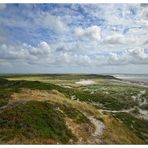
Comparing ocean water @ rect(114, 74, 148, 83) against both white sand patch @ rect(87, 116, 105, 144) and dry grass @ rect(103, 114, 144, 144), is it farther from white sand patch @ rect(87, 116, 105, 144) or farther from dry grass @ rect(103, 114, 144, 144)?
white sand patch @ rect(87, 116, 105, 144)

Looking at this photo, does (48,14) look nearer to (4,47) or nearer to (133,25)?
(4,47)

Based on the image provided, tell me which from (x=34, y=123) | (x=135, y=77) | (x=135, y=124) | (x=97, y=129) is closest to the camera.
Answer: (x=34, y=123)

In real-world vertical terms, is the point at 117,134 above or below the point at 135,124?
below

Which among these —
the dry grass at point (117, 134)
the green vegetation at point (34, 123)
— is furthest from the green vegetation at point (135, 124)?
the green vegetation at point (34, 123)

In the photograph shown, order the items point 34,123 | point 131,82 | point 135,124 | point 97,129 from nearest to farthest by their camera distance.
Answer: point 34,123 < point 97,129 < point 135,124 < point 131,82

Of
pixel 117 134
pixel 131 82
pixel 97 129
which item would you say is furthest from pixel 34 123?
pixel 131 82

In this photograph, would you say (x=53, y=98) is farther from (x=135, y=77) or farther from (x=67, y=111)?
(x=135, y=77)

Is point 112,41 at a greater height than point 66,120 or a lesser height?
greater

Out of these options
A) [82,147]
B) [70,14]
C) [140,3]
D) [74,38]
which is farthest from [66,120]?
[140,3]

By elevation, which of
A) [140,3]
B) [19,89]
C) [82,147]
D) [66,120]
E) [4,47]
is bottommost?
[82,147]

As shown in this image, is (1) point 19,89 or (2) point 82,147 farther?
(1) point 19,89

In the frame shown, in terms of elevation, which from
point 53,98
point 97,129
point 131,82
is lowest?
point 97,129
